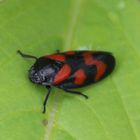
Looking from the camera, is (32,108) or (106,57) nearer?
(32,108)

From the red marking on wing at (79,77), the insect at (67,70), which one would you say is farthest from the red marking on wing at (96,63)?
the red marking on wing at (79,77)

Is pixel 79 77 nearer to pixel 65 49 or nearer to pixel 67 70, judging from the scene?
pixel 67 70

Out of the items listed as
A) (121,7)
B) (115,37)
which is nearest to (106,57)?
(115,37)

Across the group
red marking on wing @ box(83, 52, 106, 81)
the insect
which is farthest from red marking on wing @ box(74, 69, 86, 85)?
red marking on wing @ box(83, 52, 106, 81)

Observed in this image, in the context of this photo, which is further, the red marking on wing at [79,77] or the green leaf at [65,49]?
the red marking on wing at [79,77]

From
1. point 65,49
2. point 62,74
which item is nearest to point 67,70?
point 62,74

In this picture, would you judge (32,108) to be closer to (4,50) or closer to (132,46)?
(4,50)

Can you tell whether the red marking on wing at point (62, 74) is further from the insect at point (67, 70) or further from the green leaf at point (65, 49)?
the green leaf at point (65, 49)
